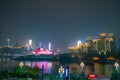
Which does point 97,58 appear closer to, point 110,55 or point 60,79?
point 110,55

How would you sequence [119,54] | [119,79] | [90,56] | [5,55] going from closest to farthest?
1. [119,79]
2. [119,54]
3. [90,56]
4. [5,55]

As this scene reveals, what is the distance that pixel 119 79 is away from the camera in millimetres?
15016

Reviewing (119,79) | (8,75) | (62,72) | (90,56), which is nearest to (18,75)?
(8,75)

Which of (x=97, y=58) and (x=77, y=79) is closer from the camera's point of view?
(x=77, y=79)

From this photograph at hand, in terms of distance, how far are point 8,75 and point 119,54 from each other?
59.8 meters

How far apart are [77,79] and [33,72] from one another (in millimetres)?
4317

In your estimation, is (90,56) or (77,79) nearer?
(77,79)

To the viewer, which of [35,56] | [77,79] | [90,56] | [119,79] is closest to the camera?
[119,79]

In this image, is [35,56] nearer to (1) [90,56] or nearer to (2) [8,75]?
(1) [90,56]

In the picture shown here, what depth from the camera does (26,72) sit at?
1919cm

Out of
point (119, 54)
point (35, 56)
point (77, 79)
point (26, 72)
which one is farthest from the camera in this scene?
point (35, 56)

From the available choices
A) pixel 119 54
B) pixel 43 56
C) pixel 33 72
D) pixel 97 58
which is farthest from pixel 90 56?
pixel 33 72

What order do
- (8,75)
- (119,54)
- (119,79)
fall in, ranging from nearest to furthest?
(119,79) → (8,75) → (119,54)

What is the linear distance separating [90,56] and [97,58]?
18.8 ft
